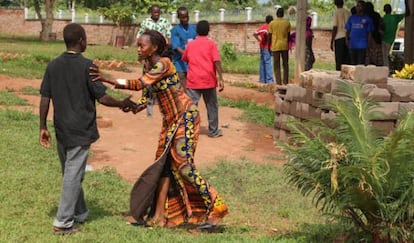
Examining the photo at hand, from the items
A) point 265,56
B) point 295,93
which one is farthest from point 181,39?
point 265,56

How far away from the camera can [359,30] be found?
12086 mm

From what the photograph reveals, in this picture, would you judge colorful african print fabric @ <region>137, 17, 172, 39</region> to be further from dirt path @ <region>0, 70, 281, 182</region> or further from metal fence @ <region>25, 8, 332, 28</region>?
metal fence @ <region>25, 8, 332, 28</region>

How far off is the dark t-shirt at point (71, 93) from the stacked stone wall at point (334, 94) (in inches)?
88.6

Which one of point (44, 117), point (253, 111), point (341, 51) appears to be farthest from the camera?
point (341, 51)

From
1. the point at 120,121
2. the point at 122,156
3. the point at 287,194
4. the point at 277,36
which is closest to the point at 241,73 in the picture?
the point at 277,36

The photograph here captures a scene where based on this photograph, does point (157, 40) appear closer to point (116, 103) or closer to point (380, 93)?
point (116, 103)

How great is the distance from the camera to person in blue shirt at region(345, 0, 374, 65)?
39.5 ft

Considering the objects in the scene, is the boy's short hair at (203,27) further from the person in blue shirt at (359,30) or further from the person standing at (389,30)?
the person standing at (389,30)

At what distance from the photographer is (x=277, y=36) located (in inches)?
582

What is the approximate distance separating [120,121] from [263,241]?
18.9 feet

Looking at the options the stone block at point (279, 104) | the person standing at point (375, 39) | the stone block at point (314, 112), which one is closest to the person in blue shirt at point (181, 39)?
the stone block at point (279, 104)

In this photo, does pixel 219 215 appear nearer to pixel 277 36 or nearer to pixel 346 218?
pixel 346 218

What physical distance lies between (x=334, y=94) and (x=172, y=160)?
3.18 m

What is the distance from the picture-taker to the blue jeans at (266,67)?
16234 mm
